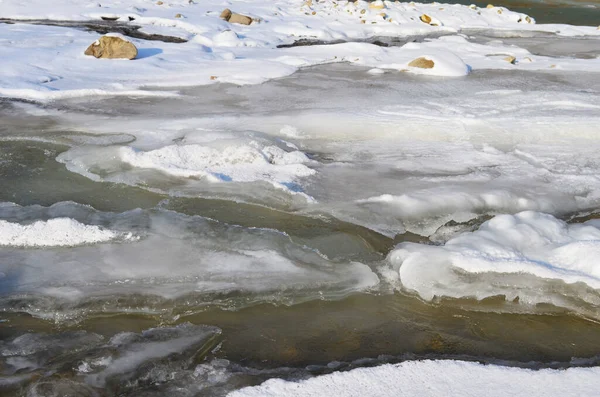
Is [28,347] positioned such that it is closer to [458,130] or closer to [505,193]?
[505,193]

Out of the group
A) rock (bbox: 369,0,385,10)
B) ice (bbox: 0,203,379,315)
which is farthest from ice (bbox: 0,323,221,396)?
rock (bbox: 369,0,385,10)

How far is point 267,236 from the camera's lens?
3.06 m

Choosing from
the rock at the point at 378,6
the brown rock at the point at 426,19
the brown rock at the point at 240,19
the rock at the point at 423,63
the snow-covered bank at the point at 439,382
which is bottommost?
the brown rock at the point at 240,19

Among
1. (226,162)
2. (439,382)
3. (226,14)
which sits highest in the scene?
(439,382)

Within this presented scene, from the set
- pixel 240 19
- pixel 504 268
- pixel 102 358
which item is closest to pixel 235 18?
pixel 240 19

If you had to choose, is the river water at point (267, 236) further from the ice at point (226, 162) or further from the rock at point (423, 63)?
the rock at point (423, 63)

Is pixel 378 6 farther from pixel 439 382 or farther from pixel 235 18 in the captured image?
pixel 439 382

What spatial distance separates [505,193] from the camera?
11.8ft

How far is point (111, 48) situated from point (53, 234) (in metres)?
4.46

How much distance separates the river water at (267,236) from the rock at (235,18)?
5022 mm

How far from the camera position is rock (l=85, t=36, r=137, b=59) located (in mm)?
6914

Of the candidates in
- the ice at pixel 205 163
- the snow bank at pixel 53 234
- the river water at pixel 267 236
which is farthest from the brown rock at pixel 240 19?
the snow bank at pixel 53 234

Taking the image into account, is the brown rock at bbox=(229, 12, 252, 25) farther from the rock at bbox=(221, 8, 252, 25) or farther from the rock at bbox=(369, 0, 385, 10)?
the rock at bbox=(369, 0, 385, 10)

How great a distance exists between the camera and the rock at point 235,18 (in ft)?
33.0
